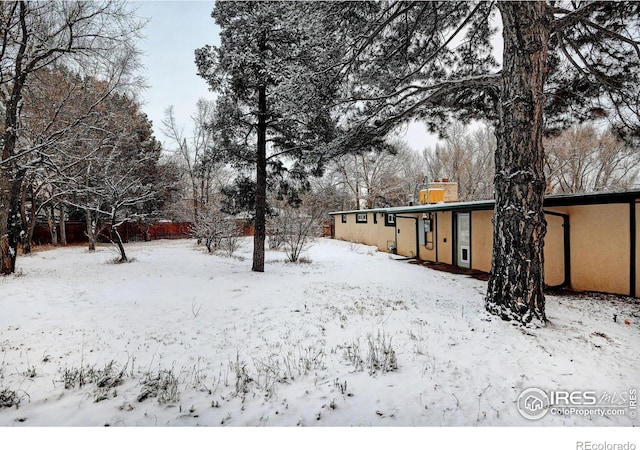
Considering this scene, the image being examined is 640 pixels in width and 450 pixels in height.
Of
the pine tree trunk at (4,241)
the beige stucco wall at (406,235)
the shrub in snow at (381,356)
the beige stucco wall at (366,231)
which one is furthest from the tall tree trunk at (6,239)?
the beige stucco wall at (366,231)

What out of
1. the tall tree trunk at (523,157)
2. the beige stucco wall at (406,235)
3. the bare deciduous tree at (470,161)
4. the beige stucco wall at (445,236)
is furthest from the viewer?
the bare deciduous tree at (470,161)

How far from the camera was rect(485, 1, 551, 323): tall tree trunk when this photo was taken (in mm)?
3201

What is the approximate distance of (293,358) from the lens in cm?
276

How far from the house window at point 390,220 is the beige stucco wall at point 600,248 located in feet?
24.6

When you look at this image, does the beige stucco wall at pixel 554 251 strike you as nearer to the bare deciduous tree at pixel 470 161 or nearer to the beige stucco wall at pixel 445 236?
the beige stucco wall at pixel 445 236

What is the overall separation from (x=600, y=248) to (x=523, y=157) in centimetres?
380

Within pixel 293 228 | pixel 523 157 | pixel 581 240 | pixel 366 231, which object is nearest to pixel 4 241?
pixel 293 228

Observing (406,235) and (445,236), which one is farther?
(406,235)

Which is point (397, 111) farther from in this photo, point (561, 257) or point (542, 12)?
point (561, 257)

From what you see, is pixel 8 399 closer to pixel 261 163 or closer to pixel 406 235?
pixel 261 163

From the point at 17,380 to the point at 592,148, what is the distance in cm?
2264

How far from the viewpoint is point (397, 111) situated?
5492mm

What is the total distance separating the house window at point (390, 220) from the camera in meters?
13.1

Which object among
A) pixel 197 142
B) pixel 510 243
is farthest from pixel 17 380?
pixel 197 142
